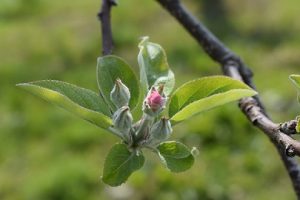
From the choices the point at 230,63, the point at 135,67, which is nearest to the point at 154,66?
the point at 230,63

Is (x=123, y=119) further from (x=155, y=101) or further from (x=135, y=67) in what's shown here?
(x=135, y=67)

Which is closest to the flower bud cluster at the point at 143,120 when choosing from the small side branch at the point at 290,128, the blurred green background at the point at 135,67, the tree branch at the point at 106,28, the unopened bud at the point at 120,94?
the unopened bud at the point at 120,94

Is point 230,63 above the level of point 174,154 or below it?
above

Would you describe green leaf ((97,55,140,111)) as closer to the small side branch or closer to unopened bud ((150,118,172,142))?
unopened bud ((150,118,172,142))

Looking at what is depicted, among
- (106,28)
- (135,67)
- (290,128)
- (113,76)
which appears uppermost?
(135,67)

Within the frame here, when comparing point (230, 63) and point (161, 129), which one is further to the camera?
point (230, 63)

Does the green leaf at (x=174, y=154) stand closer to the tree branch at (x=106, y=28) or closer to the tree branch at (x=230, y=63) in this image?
the tree branch at (x=230, y=63)
